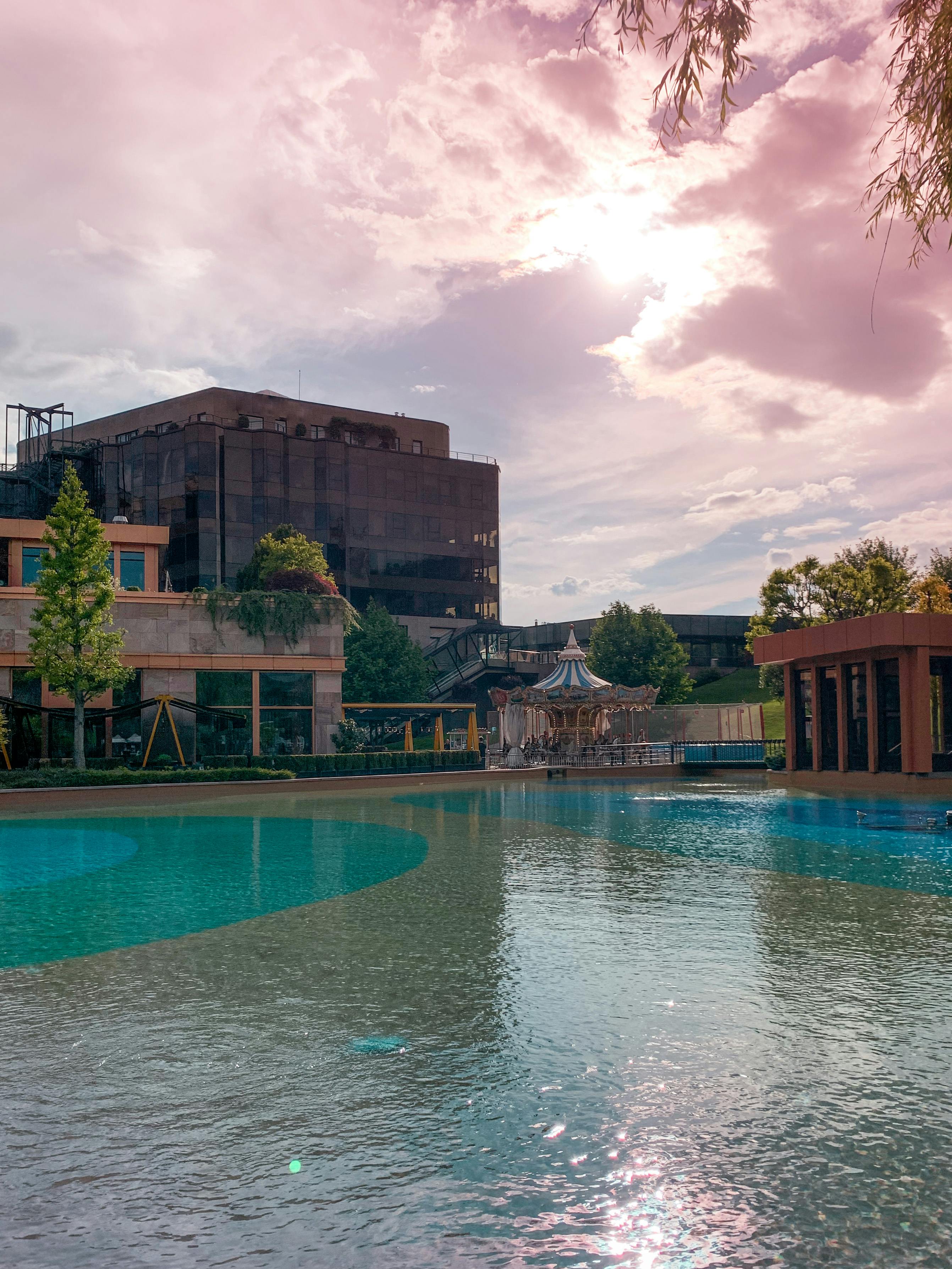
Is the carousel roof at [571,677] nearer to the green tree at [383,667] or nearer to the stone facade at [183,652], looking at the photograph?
the stone facade at [183,652]

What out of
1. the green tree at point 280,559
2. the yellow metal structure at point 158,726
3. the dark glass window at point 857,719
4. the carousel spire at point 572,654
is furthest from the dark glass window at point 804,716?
the yellow metal structure at point 158,726

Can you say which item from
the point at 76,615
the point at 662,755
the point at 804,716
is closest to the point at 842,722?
the point at 804,716

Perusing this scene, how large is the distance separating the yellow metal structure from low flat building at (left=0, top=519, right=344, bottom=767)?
0.51 metres

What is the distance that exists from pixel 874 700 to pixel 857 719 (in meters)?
1.96

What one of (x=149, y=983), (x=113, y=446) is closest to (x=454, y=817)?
(x=149, y=983)

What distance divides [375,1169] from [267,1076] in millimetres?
1646

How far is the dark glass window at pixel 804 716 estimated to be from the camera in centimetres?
4112

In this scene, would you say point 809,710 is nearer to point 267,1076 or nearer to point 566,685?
point 566,685

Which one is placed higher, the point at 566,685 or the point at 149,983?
the point at 566,685

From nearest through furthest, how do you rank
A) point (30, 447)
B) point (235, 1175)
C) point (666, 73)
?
1. point (235, 1175)
2. point (666, 73)
3. point (30, 447)

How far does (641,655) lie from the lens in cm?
7281

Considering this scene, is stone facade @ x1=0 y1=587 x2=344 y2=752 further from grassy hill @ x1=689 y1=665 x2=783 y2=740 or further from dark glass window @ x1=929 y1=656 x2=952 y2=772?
grassy hill @ x1=689 y1=665 x2=783 y2=740

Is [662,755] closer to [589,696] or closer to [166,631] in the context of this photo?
[589,696]

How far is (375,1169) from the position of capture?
5801 mm
